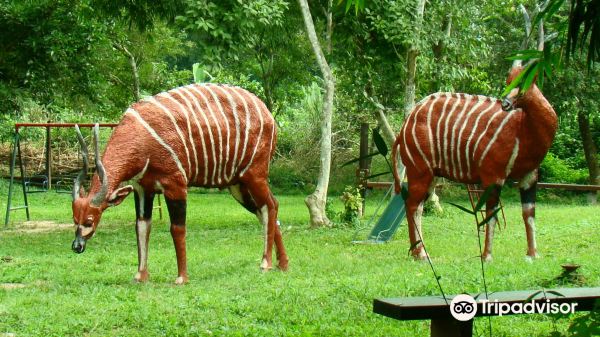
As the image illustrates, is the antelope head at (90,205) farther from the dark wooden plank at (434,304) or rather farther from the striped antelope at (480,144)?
the dark wooden plank at (434,304)

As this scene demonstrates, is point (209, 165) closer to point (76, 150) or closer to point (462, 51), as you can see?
point (462, 51)

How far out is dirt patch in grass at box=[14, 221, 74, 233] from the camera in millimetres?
15494

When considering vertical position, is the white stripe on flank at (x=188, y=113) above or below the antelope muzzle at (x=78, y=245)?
above

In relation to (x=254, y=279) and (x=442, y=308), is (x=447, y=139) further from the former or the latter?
(x=442, y=308)

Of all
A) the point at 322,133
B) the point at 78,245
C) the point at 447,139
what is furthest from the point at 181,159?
the point at 322,133

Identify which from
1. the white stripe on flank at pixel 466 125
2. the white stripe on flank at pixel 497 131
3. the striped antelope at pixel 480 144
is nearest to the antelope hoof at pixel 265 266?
the striped antelope at pixel 480 144

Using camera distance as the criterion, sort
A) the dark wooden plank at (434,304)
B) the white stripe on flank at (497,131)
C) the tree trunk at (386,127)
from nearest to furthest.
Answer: the dark wooden plank at (434,304), the white stripe on flank at (497,131), the tree trunk at (386,127)

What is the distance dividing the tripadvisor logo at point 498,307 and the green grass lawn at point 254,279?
4.41 feet

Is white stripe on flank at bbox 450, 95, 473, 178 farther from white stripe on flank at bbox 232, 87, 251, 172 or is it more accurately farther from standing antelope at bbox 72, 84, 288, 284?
white stripe on flank at bbox 232, 87, 251, 172

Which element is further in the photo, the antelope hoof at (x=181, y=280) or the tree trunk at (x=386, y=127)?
the tree trunk at (x=386, y=127)

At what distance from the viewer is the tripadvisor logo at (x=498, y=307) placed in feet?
14.8

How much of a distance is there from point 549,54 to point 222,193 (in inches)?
911

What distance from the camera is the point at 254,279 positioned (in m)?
8.89

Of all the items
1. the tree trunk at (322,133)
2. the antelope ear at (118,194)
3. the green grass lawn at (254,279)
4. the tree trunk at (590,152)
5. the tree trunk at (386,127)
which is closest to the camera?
the green grass lawn at (254,279)
